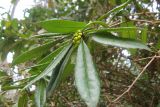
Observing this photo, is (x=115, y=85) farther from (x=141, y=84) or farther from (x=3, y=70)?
(x=3, y=70)

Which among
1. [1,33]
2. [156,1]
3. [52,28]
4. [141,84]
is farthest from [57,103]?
[52,28]

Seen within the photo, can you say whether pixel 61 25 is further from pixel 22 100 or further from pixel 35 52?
pixel 22 100

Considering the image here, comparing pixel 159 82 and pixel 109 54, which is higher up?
pixel 109 54

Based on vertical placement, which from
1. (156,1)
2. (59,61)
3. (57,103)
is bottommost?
(57,103)

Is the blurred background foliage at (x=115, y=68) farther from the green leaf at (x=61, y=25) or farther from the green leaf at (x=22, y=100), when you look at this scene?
the green leaf at (x=61, y=25)

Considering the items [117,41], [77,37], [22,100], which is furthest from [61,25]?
[22,100]

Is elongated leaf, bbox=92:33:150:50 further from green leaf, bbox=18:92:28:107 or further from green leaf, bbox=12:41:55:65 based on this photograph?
green leaf, bbox=18:92:28:107
